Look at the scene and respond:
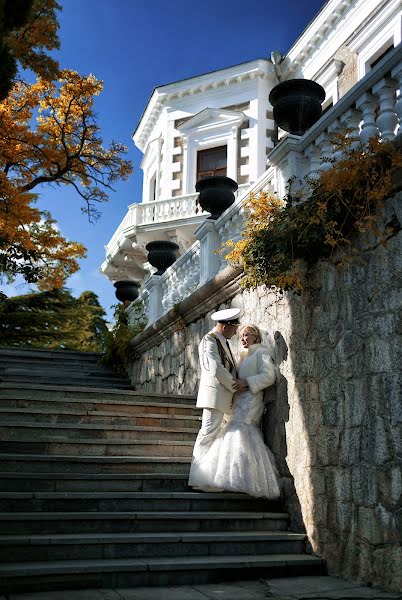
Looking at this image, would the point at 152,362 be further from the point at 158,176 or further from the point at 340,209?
the point at 158,176

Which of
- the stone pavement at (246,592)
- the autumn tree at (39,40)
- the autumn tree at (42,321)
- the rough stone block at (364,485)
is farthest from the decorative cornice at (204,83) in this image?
the stone pavement at (246,592)

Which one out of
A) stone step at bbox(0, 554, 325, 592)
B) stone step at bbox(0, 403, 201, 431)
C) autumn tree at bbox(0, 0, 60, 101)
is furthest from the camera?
autumn tree at bbox(0, 0, 60, 101)

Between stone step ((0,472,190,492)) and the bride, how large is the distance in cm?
25

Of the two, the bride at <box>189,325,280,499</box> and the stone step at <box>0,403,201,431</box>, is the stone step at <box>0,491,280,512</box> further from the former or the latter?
the stone step at <box>0,403,201,431</box>

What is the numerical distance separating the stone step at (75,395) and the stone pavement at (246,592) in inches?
141

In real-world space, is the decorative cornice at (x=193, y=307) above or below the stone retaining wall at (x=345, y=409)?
above

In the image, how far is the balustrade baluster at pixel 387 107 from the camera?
513 centimetres

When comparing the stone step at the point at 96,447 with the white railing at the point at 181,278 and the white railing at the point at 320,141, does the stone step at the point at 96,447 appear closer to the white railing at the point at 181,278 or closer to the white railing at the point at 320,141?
the white railing at the point at 320,141

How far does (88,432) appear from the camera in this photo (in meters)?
6.96

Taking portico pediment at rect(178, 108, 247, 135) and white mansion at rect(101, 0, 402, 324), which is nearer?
white mansion at rect(101, 0, 402, 324)

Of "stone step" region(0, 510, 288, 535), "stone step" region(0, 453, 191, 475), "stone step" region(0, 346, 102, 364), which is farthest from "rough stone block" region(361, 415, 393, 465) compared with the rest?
"stone step" region(0, 346, 102, 364)

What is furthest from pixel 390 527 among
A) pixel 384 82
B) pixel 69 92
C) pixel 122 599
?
pixel 69 92

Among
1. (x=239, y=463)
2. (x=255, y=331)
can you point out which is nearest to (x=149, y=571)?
(x=239, y=463)

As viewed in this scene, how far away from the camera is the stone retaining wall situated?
15.2ft
